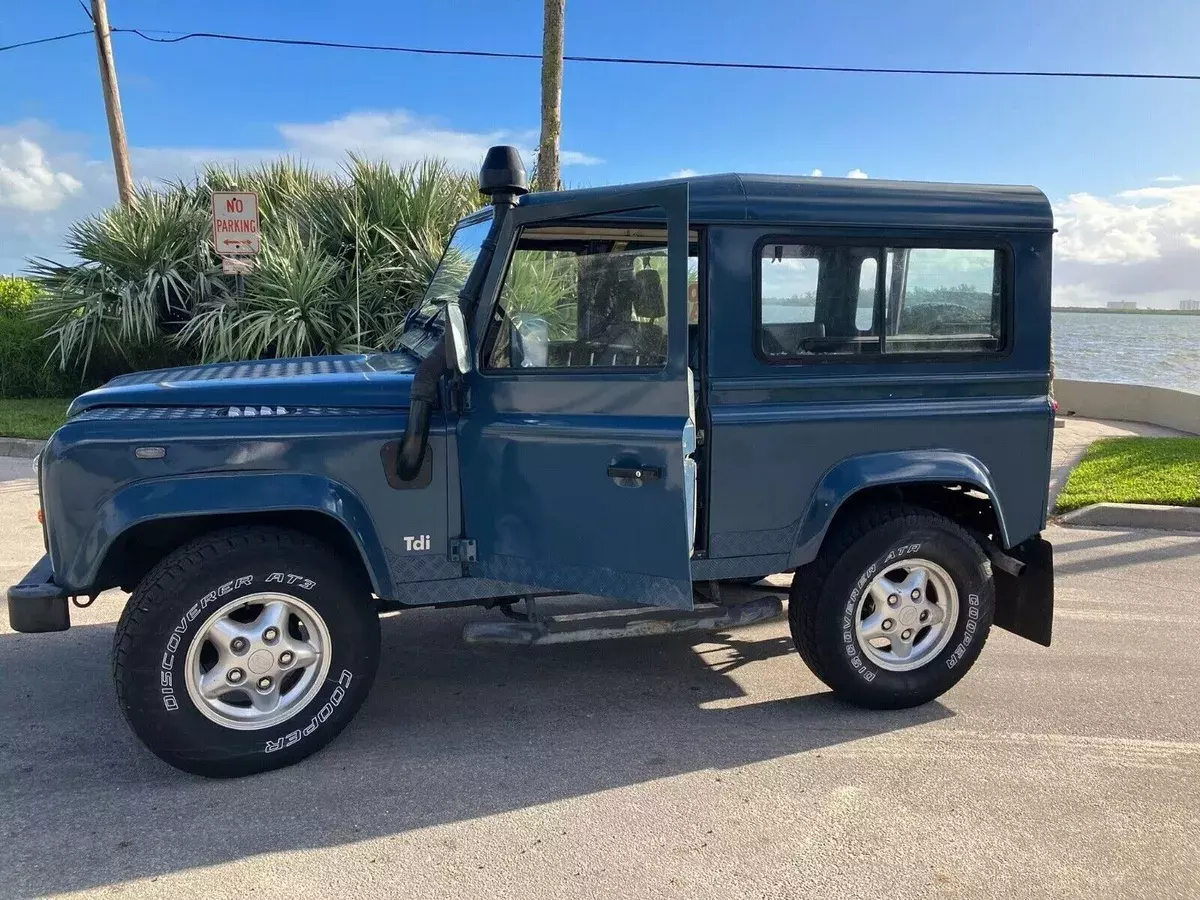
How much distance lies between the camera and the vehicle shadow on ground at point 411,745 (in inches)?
116

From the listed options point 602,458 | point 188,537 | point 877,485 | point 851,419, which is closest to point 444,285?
point 602,458

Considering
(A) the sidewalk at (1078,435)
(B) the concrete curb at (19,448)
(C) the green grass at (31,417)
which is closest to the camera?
(A) the sidewalk at (1078,435)

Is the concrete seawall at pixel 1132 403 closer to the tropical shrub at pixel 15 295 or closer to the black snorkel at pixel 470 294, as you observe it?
the black snorkel at pixel 470 294

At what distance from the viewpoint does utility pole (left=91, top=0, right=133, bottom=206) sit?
1426 cm

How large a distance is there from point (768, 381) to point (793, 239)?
0.57 meters

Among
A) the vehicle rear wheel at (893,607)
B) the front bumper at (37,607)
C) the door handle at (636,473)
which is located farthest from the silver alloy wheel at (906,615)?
the front bumper at (37,607)

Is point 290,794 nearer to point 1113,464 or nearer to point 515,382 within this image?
point 515,382

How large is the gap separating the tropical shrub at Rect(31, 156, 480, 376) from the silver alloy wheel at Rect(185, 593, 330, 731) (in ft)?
25.2

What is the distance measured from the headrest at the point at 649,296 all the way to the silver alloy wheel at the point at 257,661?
5.35 ft

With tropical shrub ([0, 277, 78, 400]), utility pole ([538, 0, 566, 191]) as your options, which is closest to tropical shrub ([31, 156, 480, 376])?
tropical shrub ([0, 277, 78, 400])

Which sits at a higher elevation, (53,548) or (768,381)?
(768,381)

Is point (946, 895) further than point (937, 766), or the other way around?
point (937, 766)

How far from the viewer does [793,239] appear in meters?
3.63

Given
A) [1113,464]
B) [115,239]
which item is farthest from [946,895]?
[115,239]
